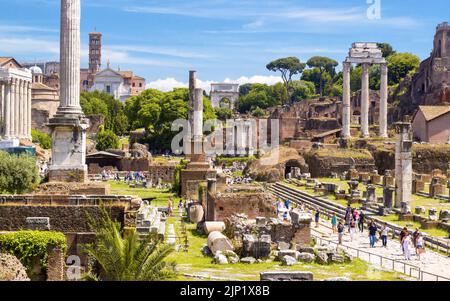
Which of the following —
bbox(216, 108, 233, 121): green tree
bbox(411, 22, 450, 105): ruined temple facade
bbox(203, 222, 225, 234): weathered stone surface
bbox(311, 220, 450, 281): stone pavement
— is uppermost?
bbox(411, 22, 450, 105): ruined temple facade

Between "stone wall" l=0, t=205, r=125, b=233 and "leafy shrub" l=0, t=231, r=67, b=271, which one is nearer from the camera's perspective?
"leafy shrub" l=0, t=231, r=67, b=271

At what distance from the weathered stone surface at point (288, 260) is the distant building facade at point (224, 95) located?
127m

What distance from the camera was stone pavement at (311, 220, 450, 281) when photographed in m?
18.8

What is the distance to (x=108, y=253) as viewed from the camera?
45.0 feet

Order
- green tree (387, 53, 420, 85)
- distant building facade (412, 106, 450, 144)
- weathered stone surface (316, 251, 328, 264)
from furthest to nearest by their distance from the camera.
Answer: green tree (387, 53, 420, 85) < distant building facade (412, 106, 450, 144) < weathered stone surface (316, 251, 328, 264)

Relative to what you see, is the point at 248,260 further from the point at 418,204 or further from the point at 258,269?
the point at 418,204

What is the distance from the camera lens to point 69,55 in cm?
2581

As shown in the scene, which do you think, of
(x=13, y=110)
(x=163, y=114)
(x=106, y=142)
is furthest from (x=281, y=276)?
(x=163, y=114)


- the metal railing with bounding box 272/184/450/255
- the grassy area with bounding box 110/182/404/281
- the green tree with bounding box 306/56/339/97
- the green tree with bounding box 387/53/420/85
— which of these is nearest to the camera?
the grassy area with bounding box 110/182/404/281

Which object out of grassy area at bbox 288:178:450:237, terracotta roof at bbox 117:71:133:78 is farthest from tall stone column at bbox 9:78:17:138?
terracotta roof at bbox 117:71:133:78

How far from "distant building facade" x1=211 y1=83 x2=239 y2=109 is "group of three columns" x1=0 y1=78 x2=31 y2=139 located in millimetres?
73717

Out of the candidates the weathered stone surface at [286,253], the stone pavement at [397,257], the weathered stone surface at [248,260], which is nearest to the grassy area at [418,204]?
the stone pavement at [397,257]

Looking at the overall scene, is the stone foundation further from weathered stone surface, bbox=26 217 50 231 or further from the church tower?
the church tower

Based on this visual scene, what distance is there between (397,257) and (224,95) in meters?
134
